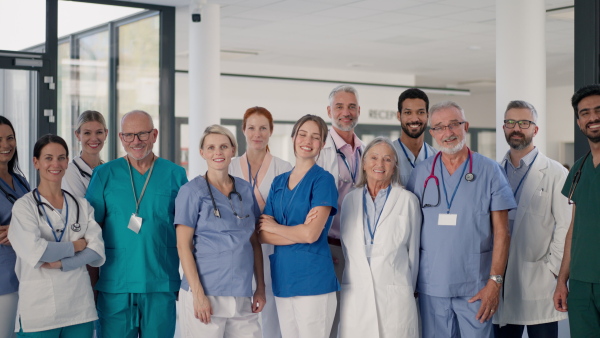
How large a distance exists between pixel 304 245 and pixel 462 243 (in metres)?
0.78

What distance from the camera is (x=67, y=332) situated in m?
3.30

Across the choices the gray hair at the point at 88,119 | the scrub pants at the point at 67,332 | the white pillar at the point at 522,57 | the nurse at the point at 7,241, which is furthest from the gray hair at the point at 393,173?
the white pillar at the point at 522,57

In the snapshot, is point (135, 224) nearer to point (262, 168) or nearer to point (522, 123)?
point (262, 168)

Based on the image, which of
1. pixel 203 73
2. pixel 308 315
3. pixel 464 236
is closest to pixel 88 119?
pixel 308 315

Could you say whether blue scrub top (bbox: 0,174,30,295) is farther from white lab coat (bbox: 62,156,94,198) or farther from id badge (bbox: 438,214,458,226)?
id badge (bbox: 438,214,458,226)

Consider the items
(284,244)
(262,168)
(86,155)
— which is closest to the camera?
(284,244)

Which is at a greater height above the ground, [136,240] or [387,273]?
[136,240]

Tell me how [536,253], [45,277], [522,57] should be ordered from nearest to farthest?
[45,277], [536,253], [522,57]

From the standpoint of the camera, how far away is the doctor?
3363 millimetres

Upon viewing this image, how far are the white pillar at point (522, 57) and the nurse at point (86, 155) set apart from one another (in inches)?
135

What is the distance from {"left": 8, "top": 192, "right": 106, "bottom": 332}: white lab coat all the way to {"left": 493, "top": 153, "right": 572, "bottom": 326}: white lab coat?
2163 mm

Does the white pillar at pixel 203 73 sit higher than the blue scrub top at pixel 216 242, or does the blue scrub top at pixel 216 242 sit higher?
the white pillar at pixel 203 73

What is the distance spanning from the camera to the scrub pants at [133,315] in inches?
133

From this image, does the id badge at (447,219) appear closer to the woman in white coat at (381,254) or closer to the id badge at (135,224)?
the woman in white coat at (381,254)
